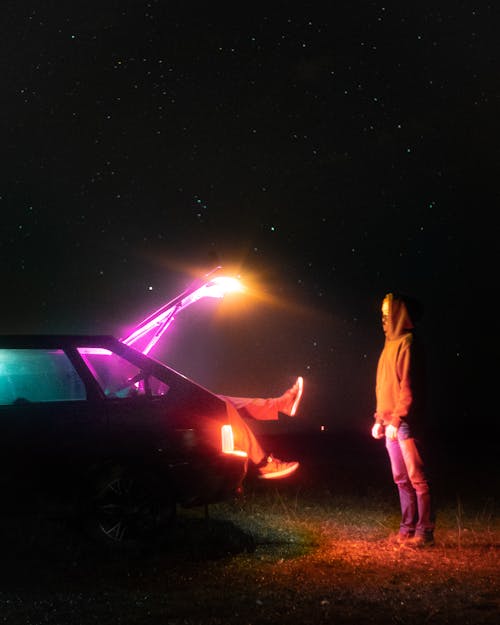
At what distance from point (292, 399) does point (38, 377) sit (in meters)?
3.28

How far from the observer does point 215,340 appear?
2462 cm

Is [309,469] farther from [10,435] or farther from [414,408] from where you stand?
[10,435]

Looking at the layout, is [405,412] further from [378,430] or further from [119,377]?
[119,377]

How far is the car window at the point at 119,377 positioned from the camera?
25.0ft

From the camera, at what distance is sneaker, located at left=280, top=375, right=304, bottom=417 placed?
31.9ft

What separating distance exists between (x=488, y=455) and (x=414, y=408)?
34.0ft

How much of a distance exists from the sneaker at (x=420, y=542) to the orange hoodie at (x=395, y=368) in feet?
3.26

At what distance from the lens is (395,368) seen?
780cm

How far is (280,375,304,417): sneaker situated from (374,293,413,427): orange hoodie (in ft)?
6.01

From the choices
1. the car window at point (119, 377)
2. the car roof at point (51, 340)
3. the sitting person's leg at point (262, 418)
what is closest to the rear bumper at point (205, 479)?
the sitting person's leg at point (262, 418)

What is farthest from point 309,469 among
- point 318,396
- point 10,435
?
point 318,396

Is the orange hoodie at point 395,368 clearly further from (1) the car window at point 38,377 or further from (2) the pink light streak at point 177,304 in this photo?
(1) the car window at point 38,377

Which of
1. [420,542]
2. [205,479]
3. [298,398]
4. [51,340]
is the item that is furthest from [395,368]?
[51,340]

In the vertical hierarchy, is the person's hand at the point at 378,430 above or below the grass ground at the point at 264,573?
above
